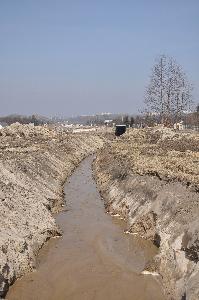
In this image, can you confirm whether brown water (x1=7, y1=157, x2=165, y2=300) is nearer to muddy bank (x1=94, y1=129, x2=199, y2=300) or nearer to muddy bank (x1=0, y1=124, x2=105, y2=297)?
muddy bank (x1=0, y1=124, x2=105, y2=297)

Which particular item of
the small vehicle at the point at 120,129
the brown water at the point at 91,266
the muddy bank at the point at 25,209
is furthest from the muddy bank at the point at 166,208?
the small vehicle at the point at 120,129

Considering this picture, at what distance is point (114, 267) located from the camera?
50.8 ft

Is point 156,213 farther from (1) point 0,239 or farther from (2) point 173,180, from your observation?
(1) point 0,239

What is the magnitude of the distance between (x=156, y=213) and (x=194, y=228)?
4366mm

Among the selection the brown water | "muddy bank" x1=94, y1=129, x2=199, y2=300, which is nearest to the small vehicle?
"muddy bank" x1=94, y1=129, x2=199, y2=300

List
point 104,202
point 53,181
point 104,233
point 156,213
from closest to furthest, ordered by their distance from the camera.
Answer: point 156,213
point 104,233
point 104,202
point 53,181

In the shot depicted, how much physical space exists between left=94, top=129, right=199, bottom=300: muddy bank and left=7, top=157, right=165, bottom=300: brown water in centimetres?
66

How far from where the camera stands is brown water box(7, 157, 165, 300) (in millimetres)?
13375

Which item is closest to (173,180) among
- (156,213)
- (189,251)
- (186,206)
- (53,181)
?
(156,213)

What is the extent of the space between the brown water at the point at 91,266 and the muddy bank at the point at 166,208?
658 mm

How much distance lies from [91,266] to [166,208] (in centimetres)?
390

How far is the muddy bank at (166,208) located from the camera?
41.8 ft

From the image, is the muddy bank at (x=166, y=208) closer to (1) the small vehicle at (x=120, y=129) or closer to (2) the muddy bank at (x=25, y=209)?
(2) the muddy bank at (x=25, y=209)

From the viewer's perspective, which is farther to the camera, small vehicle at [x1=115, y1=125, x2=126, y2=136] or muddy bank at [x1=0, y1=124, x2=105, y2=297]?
small vehicle at [x1=115, y1=125, x2=126, y2=136]
